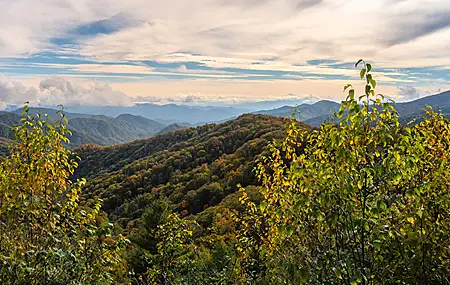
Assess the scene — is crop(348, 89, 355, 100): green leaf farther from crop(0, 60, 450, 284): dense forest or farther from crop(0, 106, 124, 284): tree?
crop(0, 106, 124, 284): tree

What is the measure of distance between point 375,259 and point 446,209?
1.27 metres

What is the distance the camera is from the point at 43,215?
232 inches

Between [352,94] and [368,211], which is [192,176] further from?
[352,94]

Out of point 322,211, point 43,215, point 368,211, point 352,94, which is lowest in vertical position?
point 43,215

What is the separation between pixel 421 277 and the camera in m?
4.55

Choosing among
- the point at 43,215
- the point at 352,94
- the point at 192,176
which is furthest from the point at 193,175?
the point at 352,94

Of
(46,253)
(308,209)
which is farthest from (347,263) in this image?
(46,253)

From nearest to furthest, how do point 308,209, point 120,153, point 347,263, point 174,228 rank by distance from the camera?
1. point 347,263
2. point 308,209
3. point 174,228
4. point 120,153

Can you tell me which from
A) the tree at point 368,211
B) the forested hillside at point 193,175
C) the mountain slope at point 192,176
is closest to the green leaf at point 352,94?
the tree at point 368,211

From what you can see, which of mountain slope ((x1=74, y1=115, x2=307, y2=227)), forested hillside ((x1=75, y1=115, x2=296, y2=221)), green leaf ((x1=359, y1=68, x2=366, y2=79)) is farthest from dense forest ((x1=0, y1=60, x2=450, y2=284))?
forested hillside ((x1=75, y1=115, x2=296, y2=221))

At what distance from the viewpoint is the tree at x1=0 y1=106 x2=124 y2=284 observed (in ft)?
17.2

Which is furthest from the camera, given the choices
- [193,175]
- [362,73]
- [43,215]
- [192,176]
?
[192,176]

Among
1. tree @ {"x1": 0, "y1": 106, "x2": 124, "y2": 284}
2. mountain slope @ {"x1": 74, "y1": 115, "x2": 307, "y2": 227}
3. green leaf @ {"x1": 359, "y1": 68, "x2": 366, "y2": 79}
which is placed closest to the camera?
green leaf @ {"x1": 359, "y1": 68, "x2": 366, "y2": 79}

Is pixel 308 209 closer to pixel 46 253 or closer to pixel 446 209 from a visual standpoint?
pixel 446 209
